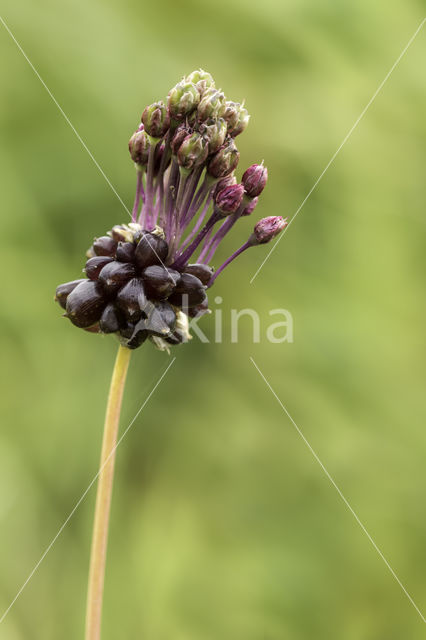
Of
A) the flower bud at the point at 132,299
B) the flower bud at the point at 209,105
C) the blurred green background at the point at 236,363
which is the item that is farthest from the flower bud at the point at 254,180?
the blurred green background at the point at 236,363

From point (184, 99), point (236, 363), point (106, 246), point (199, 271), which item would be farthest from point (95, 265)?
point (236, 363)

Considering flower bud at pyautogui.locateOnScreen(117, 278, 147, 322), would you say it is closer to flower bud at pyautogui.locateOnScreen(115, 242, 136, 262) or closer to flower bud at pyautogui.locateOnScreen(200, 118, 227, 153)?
flower bud at pyautogui.locateOnScreen(115, 242, 136, 262)

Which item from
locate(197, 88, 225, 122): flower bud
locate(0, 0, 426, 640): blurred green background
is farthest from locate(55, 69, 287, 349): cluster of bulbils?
locate(0, 0, 426, 640): blurred green background

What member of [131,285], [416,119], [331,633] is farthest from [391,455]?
[131,285]

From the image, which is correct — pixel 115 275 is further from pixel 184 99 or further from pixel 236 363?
pixel 236 363

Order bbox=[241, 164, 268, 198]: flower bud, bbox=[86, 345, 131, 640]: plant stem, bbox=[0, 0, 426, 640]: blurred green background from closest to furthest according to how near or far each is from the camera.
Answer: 1. bbox=[86, 345, 131, 640]: plant stem
2. bbox=[241, 164, 268, 198]: flower bud
3. bbox=[0, 0, 426, 640]: blurred green background

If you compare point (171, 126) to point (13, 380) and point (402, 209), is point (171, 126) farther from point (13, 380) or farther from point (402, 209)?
point (402, 209)
